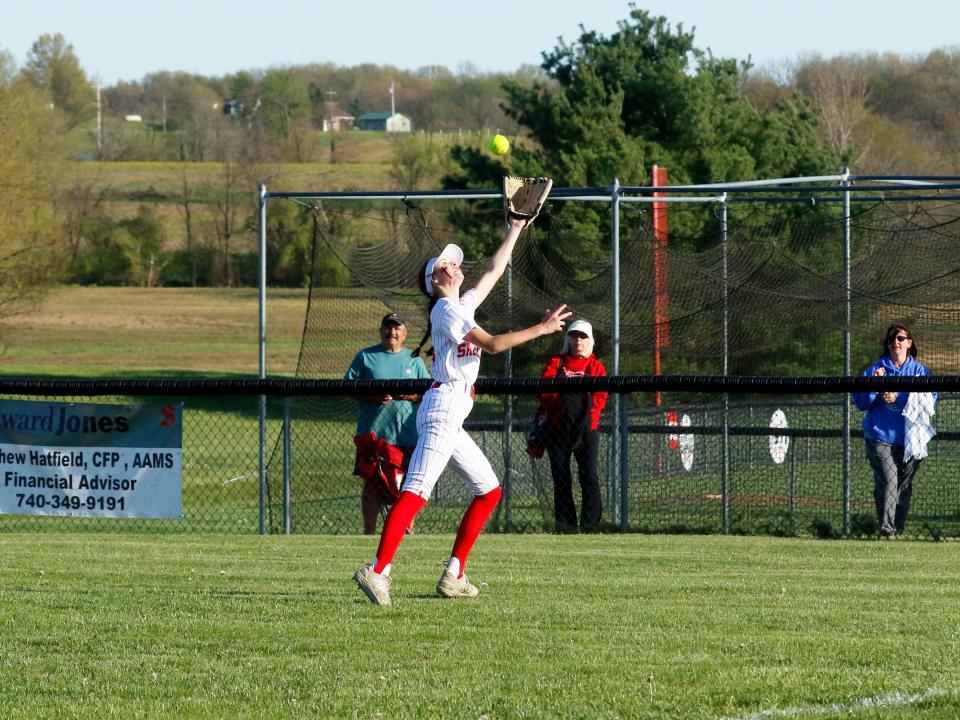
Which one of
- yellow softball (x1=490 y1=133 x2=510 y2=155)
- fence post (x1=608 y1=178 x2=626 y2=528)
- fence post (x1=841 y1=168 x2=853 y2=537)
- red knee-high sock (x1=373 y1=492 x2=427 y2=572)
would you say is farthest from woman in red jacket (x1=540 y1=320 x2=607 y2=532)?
red knee-high sock (x1=373 y1=492 x2=427 y2=572)

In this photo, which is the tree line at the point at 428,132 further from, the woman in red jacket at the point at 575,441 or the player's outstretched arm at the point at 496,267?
the player's outstretched arm at the point at 496,267

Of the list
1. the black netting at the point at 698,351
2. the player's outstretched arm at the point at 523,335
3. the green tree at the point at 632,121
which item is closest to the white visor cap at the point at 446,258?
the player's outstretched arm at the point at 523,335

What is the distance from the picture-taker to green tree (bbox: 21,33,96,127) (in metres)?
110

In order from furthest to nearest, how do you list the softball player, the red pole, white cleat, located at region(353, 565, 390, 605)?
1. the red pole
2. the softball player
3. white cleat, located at region(353, 565, 390, 605)

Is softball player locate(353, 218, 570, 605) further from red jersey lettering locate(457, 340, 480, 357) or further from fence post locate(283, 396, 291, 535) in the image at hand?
fence post locate(283, 396, 291, 535)

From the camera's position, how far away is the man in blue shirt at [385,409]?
1208cm

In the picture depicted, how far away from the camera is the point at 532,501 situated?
13.1m

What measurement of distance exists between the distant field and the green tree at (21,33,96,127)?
153 feet

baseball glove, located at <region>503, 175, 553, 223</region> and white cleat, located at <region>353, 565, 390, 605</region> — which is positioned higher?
baseball glove, located at <region>503, 175, 553, 223</region>

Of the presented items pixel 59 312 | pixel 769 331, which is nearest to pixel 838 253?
pixel 769 331

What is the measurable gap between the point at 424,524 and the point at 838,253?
8.53 m

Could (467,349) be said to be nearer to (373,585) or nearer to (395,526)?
(395,526)

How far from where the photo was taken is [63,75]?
370ft

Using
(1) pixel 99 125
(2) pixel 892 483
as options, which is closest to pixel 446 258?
(2) pixel 892 483
